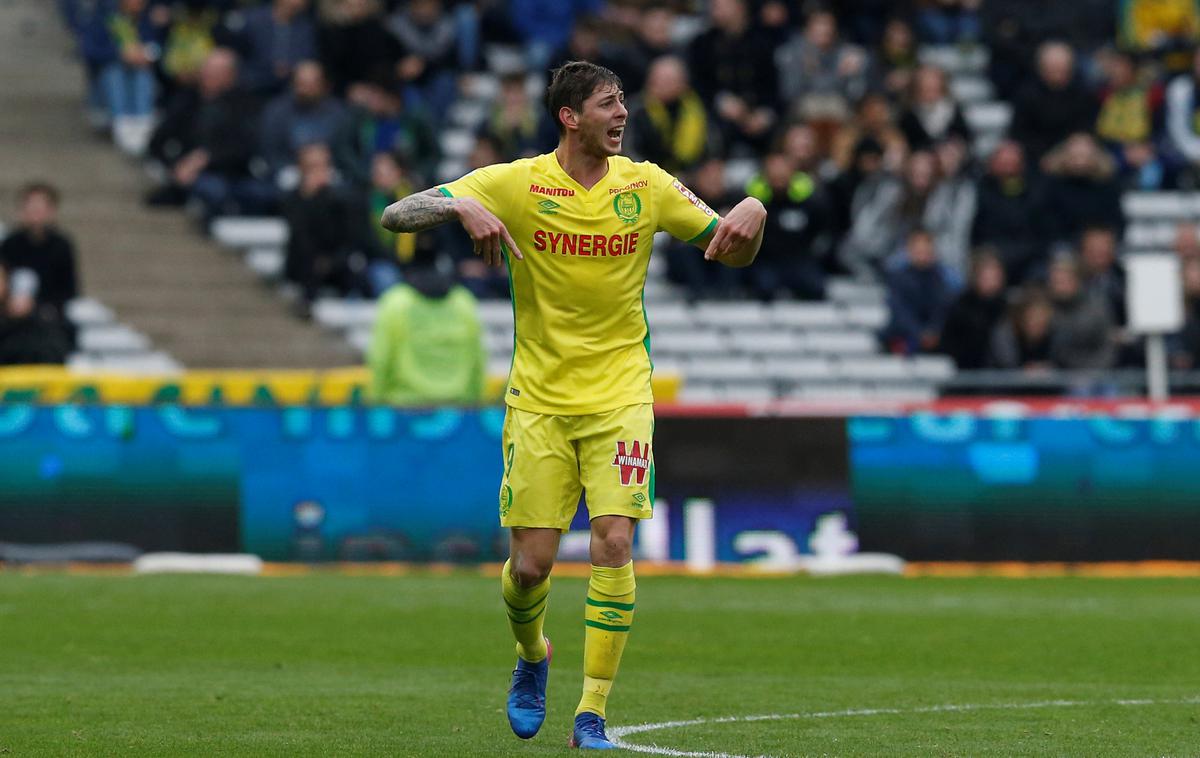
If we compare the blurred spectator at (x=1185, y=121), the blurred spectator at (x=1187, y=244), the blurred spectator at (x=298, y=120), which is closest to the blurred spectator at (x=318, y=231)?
the blurred spectator at (x=298, y=120)

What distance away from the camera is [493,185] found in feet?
28.3

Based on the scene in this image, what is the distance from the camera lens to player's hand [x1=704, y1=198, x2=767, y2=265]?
8.40 meters

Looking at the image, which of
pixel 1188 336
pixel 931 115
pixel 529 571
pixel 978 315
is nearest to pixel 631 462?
pixel 529 571

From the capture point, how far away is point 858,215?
23.7 meters

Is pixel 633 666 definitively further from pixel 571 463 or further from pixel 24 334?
pixel 24 334

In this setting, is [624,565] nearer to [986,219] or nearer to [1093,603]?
[1093,603]

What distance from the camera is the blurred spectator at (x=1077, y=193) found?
23.7 m

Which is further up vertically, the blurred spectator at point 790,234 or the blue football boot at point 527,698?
the blurred spectator at point 790,234

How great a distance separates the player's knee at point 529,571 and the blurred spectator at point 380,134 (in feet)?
47.6

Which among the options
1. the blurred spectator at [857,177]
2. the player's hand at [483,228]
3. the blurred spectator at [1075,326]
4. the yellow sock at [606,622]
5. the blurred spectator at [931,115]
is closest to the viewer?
the player's hand at [483,228]

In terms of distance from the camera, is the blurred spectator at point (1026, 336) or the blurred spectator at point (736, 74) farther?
the blurred spectator at point (736, 74)

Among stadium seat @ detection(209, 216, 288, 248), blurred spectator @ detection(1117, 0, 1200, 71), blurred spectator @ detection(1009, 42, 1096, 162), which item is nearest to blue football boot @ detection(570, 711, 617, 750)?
stadium seat @ detection(209, 216, 288, 248)

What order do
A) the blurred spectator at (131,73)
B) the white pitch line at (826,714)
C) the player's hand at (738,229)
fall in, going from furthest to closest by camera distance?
the blurred spectator at (131,73) → the player's hand at (738,229) → the white pitch line at (826,714)

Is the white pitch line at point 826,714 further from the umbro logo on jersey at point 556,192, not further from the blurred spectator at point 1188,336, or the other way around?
the blurred spectator at point 1188,336
